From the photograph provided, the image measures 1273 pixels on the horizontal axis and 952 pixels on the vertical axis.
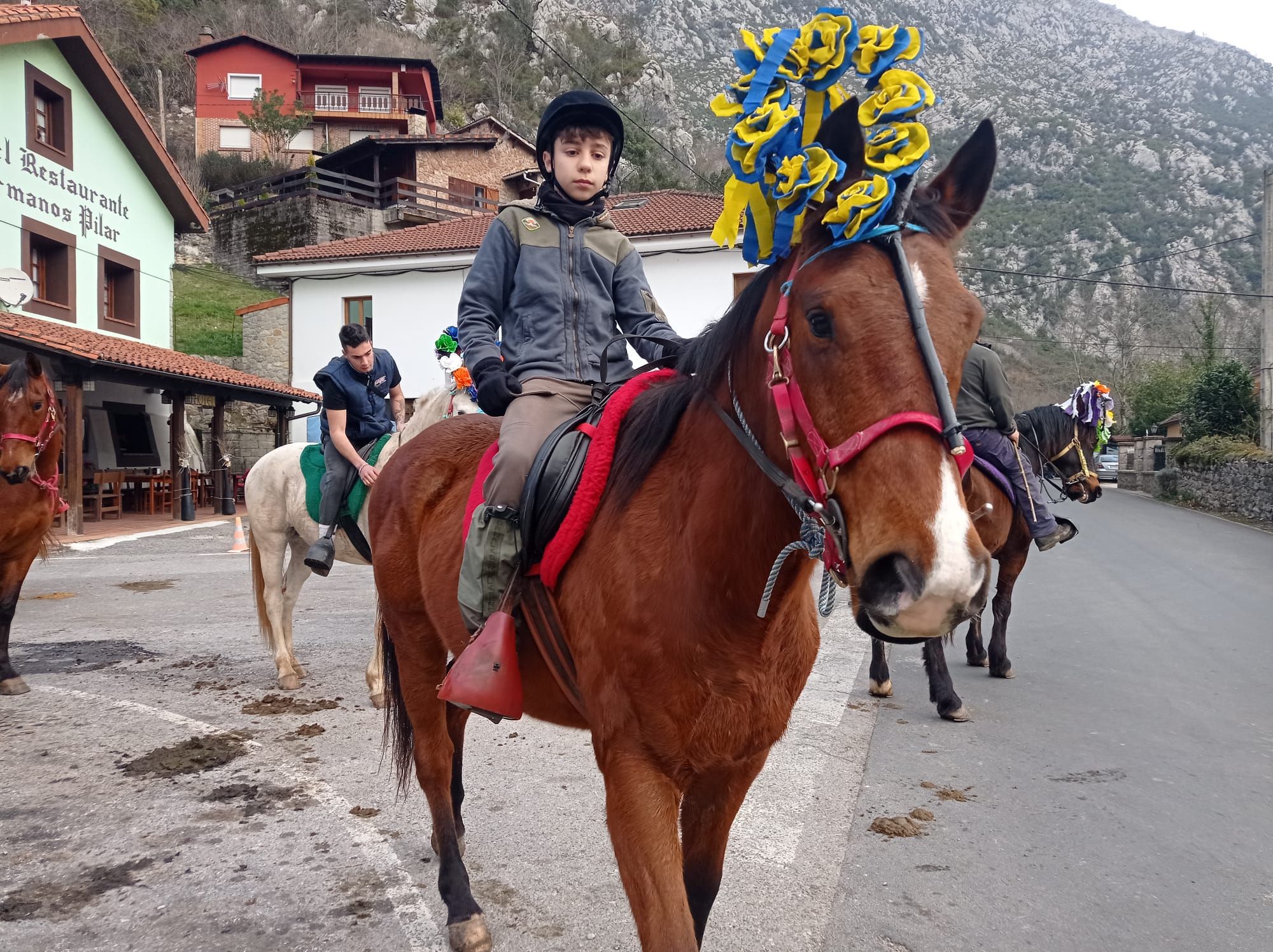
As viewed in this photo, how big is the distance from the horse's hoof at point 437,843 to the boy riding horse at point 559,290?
111 centimetres

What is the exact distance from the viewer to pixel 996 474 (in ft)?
19.1

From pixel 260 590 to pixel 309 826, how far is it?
3.14 metres

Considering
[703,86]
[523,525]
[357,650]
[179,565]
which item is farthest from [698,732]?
[703,86]

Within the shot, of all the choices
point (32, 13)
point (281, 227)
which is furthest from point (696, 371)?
point (281, 227)

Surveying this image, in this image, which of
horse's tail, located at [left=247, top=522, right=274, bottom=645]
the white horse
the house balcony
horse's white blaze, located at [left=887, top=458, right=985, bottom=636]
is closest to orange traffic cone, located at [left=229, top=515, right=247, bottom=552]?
the white horse

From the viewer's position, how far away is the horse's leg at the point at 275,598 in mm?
5891

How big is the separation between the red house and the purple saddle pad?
49822 mm

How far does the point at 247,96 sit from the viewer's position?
49.3 meters

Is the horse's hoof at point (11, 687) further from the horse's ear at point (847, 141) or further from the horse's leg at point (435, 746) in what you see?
the horse's ear at point (847, 141)

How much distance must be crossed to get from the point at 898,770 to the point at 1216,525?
1663 centimetres

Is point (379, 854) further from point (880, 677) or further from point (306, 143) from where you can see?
point (306, 143)

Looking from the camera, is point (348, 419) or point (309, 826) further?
point (348, 419)

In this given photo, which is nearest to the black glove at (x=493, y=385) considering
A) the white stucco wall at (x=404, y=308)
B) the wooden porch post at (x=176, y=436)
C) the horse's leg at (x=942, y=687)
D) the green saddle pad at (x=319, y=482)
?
the green saddle pad at (x=319, y=482)

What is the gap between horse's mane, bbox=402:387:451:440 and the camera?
17.6ft
